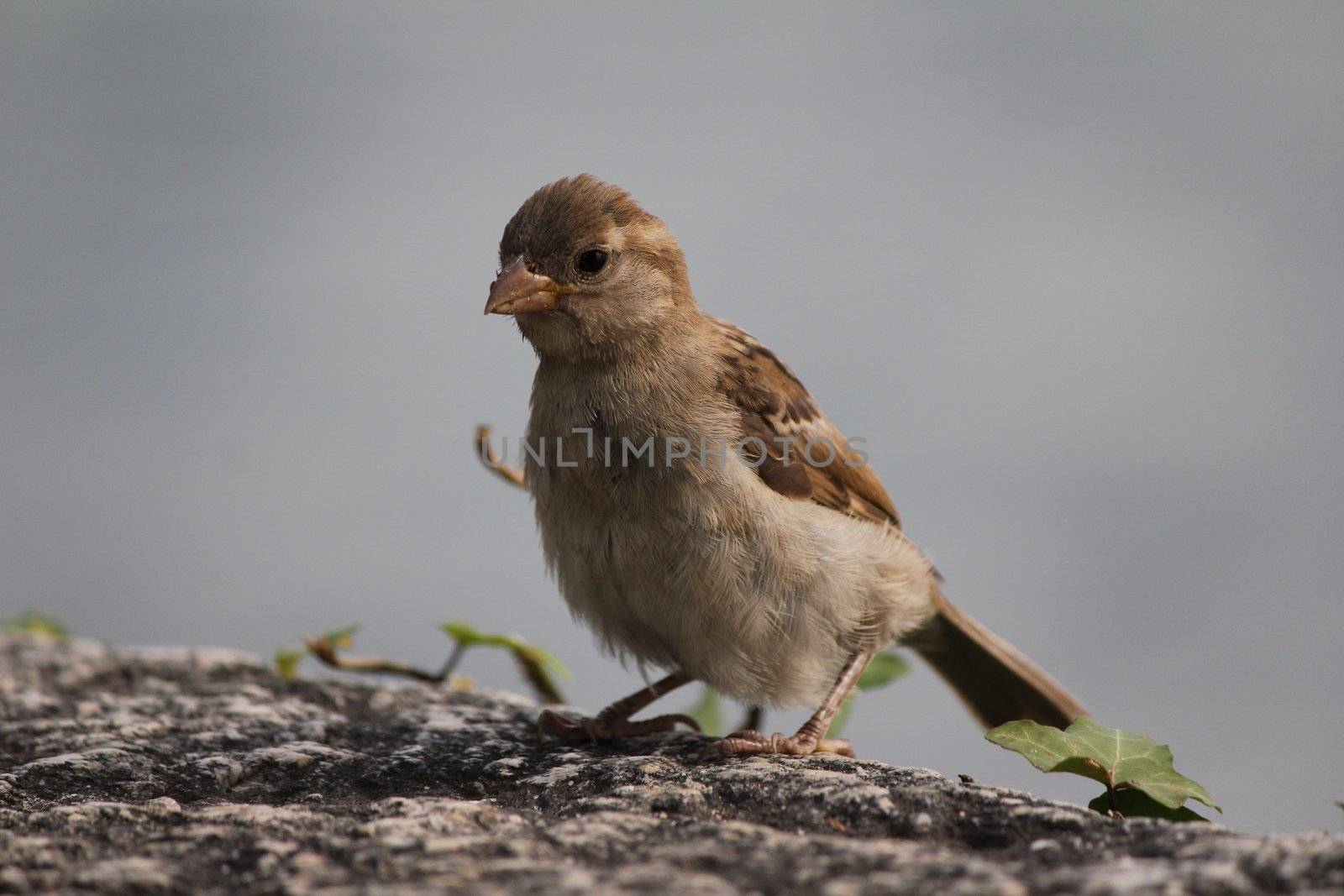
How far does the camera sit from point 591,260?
3791 millimetres

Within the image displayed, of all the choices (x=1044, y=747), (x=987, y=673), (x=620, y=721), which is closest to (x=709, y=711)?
(x=620, y=721)

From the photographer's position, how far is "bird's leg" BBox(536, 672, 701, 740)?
11.7 feet

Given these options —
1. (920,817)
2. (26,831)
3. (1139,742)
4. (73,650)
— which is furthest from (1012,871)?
(73,650)

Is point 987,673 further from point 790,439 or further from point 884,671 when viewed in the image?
point 790,439

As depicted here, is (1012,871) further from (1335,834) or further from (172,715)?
(172,715)

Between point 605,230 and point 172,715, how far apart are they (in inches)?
74.9

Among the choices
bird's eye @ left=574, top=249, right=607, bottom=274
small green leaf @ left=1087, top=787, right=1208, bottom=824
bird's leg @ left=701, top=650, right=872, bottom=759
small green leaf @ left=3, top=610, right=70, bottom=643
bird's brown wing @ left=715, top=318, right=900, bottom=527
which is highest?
bird's eye @ left=574, top=249, right=607, bottom=274

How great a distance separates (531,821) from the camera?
2.40m

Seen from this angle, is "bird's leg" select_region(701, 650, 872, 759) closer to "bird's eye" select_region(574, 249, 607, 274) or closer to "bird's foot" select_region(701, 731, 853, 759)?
"bird's foot" select_region(701, 731, 853, 759)

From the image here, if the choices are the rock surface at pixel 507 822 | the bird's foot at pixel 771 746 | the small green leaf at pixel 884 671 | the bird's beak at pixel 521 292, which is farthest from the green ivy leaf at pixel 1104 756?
the bird's beak at pixel 521 292

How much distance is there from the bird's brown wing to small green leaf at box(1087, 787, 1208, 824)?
4.46ft

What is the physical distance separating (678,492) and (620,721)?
0.73 m

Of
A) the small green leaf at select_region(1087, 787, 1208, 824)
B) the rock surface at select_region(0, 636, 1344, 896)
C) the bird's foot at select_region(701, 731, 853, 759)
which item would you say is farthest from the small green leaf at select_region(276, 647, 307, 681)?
the small green leaf at select_region(1087, 787, 1208, 824)

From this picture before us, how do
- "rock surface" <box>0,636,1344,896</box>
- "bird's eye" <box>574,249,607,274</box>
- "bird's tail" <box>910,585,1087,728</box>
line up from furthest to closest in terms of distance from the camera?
"bird's tail" <box>910,585,1087,728</box>, "bird's eye" <box>574,249,607,274</box>, "rock surface" <box>0,636,1344,896</box>
